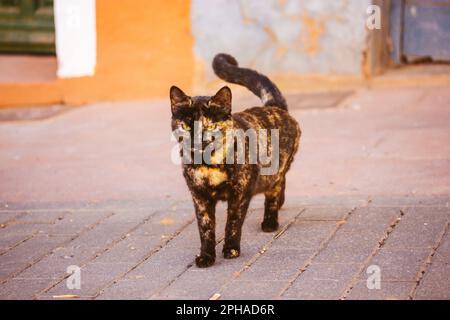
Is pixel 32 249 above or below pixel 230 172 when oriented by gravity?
below

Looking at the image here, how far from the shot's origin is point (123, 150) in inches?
283

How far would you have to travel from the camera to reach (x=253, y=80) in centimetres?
513

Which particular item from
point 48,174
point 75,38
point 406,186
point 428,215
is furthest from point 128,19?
point 428,215

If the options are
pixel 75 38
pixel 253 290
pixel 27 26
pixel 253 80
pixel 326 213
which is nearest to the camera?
pixel 253 290

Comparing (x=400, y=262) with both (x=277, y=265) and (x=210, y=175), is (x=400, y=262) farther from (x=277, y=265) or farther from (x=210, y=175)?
(x=210, y=175)

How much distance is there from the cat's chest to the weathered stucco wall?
4.56m

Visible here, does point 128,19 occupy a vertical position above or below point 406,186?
above

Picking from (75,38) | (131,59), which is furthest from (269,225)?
(75,38)

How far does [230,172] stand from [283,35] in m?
4.61

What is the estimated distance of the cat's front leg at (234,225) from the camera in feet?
14.6

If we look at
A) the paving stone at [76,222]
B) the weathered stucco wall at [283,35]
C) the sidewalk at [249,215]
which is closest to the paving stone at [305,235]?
the sidewalk at [249,215]

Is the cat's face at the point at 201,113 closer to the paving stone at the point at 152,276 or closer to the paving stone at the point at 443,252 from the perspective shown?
the paving stone at the point at 152,276
